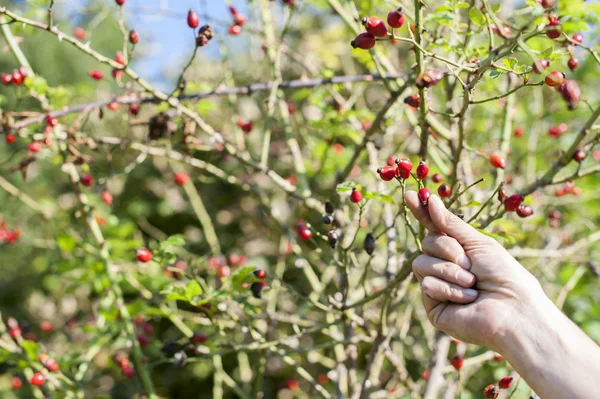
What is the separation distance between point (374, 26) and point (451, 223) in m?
0.53

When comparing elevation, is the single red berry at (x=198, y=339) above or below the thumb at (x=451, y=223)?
below

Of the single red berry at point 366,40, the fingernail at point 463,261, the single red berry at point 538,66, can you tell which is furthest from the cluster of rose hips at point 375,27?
the fingernail at point 463,261

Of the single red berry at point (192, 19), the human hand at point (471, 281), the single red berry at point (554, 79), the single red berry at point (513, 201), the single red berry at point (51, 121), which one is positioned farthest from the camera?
the single red berry at point (51, 121)

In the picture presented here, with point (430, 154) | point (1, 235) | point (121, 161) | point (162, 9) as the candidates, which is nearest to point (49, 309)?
point (121, 161)

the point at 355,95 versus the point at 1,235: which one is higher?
the point at 355,95

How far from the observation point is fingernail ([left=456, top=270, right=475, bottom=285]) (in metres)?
1.36

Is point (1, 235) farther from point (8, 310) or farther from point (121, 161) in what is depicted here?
point (8, 310)

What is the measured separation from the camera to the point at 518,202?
1660 millimetres

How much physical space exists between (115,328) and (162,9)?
1.56 meters

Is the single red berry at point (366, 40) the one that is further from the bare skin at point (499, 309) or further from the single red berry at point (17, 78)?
the single red berry at point (17, 78)

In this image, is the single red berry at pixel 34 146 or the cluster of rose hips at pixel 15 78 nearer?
the cluster of rose hips at pixel 15 78

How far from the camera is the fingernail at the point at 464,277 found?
1.36 m

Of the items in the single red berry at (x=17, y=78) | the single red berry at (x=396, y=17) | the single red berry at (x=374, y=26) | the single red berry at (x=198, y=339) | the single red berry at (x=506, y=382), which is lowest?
the single red berry at (x=198, y=339)

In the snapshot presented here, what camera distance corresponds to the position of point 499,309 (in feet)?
4.27
